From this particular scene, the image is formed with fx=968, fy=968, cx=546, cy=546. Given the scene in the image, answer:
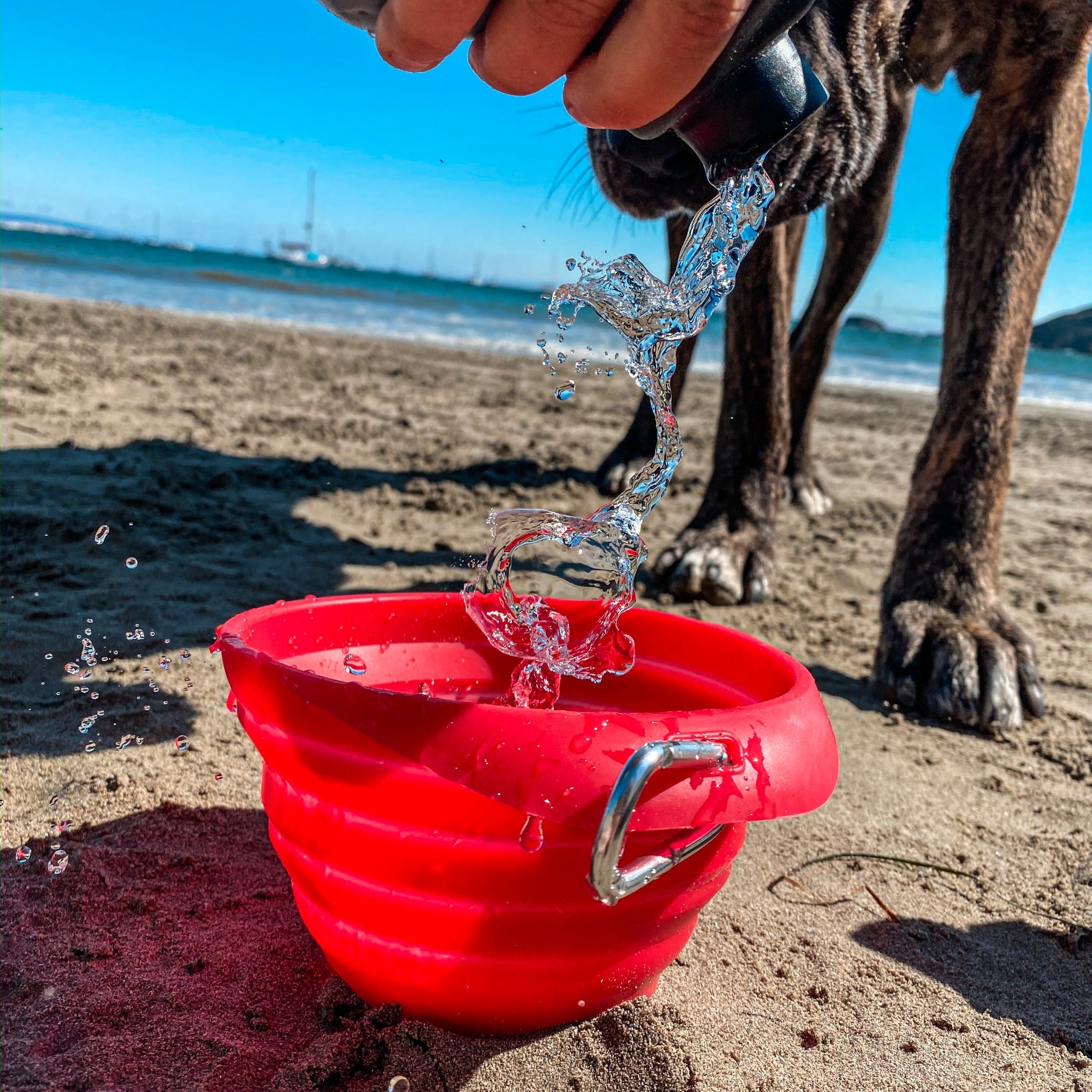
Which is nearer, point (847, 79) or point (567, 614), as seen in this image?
point (567, 614)

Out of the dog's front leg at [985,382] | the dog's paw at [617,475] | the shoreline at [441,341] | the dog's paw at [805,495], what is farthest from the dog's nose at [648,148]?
the shoreline at [441,341]

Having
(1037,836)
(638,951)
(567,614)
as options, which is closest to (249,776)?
(567,614)

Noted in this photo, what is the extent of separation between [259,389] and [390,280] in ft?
104

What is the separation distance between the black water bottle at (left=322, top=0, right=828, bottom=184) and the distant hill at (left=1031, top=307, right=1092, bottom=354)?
150 feet

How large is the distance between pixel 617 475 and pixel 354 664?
9.16ft

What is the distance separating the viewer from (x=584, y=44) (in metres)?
0.82

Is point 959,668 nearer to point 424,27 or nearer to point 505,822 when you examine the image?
point 505,822

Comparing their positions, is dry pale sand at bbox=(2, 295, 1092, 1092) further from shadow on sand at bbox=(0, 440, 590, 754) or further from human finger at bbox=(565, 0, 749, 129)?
human finger at bbox=(565, 0, 749, 129)

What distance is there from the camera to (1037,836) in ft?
5.39

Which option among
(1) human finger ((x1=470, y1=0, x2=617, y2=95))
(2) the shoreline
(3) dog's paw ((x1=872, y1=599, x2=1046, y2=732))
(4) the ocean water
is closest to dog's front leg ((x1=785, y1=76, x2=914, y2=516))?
(4) the ocean water

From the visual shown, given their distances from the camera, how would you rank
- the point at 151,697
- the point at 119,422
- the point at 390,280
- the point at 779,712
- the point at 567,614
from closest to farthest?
the point at 779,712 → the point at 567,614 → the point at 151,697 → the point at 119,422 → the point at 390,280

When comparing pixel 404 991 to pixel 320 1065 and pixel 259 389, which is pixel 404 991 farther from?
pixel 259 389

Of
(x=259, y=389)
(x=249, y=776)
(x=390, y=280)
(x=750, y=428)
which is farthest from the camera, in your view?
(x=390, y=280)

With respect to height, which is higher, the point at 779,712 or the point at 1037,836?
the point at 779,712
